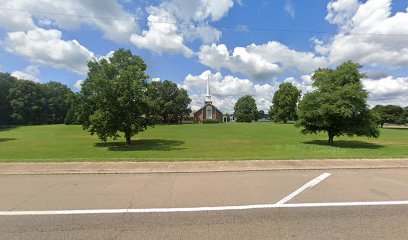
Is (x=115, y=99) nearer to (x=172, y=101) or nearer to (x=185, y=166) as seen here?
(x=185, y=166)

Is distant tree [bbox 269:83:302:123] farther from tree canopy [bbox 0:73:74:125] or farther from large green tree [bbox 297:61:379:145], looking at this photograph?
A: tree canopy [bbox 0:73:74:125]

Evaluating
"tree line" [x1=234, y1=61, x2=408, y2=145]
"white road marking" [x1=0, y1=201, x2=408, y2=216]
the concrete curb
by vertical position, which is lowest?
"white road marking" [x1=0, y1=201, x2=408, y2=216]

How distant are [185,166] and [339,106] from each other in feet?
58.9

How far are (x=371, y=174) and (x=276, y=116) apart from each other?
72.9m

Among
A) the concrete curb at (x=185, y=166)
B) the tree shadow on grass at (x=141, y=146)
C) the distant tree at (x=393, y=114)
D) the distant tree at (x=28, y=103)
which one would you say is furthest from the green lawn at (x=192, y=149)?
the distant tree at (x=393, y=114)

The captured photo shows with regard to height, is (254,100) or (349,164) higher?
(254,100)

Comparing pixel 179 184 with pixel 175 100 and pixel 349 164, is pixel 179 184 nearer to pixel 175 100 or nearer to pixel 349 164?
pixel 349 164

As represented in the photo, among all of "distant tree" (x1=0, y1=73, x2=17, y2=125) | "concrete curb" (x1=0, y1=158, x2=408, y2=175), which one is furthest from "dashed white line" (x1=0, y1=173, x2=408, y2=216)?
"distant tree" (x1=0, y1=73, x2=17, y2=125)

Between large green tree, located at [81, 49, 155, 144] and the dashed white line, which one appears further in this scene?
large green tree, located at [81, 49, 155, 144]

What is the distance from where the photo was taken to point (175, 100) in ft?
271

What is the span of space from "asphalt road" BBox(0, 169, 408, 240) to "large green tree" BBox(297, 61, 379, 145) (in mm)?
15206

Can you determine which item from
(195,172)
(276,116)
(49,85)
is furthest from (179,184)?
(49,85)

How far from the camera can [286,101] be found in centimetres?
7619

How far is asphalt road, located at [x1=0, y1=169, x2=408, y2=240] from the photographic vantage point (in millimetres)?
4227
